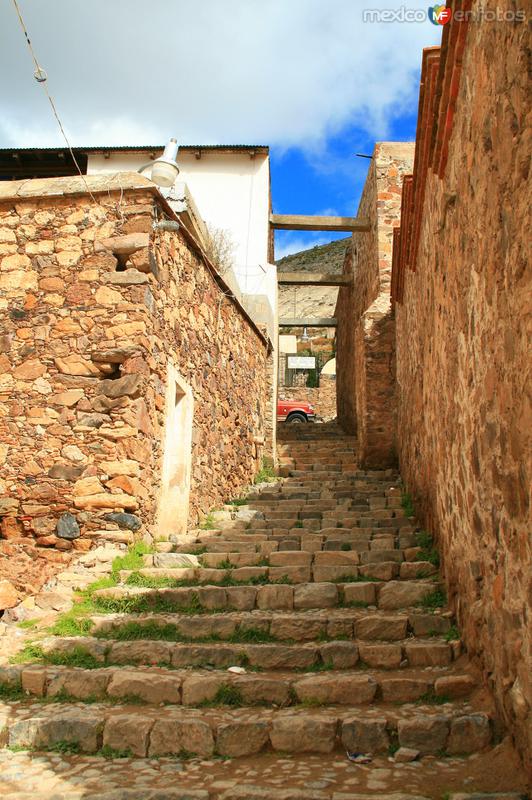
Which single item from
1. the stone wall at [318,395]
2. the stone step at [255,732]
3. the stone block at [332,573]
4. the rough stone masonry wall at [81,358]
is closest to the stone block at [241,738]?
the stone step at [255,732]

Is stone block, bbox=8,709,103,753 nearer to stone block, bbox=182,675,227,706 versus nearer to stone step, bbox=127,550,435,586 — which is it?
stone block, bbox=182,675,227,706

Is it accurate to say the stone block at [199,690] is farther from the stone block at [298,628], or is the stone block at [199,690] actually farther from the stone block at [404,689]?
the stone block at [404,689]

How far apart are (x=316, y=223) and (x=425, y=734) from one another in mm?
12329

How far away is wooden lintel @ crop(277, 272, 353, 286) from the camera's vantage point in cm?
1616

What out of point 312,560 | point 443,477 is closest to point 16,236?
point 312,560

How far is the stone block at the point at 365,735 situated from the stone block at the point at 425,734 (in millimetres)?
89

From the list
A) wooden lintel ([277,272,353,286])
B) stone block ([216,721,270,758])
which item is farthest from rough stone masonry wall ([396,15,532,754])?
wooden lintel ([277,272,353,286])

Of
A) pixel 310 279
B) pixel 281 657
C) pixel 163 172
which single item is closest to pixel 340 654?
pixel 281 657

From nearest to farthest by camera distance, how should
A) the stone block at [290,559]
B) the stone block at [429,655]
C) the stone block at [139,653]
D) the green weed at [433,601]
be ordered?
the stone block at [429,655]
the stone block at [139,653]
the green weed at [433,601]
the stone block at [290,559]

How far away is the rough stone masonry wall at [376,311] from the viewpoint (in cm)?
1087

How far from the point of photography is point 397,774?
10.6 feet

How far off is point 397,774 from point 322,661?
1197 millimetres

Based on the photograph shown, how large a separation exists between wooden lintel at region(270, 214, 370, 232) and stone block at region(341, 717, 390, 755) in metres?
11.5

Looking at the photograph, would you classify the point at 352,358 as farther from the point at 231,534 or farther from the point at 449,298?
the point at 449,298
